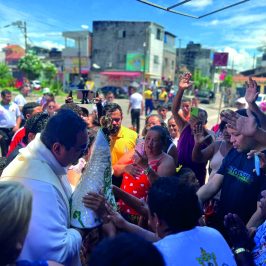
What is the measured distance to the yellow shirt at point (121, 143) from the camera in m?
3.92

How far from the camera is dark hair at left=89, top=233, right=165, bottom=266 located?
1.05 metres

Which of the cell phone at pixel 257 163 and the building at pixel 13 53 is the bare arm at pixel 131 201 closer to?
the cell phone at pixel 257 163

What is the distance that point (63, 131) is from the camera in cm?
191

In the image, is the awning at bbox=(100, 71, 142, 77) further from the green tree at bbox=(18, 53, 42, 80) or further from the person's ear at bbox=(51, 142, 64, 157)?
the person's ear at bbox=(51, 142, 64, 157)

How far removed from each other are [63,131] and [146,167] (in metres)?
1.11

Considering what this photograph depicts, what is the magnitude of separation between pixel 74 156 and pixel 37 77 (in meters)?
42.7

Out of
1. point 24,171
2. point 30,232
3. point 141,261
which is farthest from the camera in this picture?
point 24,171

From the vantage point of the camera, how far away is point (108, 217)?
2.03m

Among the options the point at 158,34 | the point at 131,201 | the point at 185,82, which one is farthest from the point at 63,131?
the point at 158,34

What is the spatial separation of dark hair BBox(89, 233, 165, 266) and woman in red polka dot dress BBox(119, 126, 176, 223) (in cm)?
157

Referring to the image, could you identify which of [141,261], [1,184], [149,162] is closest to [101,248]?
[141,261]

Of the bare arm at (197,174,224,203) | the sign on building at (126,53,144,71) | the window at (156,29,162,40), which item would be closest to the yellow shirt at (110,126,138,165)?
the bare arm at (197,174,224,203)

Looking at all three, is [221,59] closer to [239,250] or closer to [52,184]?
[239,250]

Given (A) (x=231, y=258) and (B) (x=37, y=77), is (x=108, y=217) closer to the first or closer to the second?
(A) (x=231, y=258)
